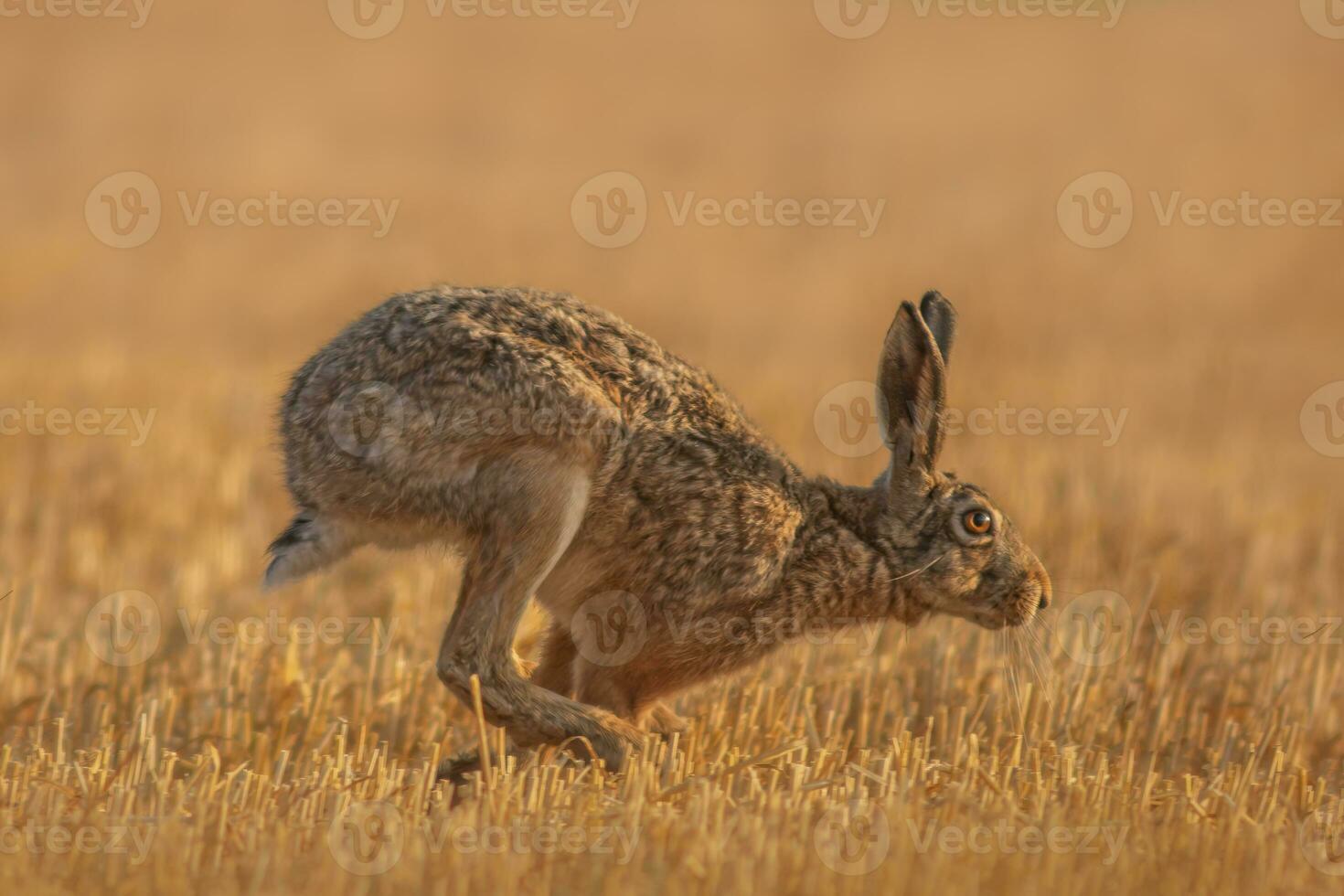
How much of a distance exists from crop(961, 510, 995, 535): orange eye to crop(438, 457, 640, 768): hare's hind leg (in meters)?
1.63

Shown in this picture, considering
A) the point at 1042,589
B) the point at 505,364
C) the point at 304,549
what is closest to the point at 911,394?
the point at 1042,589

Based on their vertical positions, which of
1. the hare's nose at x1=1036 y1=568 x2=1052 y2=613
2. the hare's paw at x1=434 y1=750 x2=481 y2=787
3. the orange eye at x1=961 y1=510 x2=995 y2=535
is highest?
the orange eye at x1=961 y1=510 x2=995 y2=535

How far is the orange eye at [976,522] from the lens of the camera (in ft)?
21.1

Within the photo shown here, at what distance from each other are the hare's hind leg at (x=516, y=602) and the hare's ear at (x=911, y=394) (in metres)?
1.28

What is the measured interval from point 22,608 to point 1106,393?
10738 mm

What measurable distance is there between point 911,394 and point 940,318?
19.5 inches

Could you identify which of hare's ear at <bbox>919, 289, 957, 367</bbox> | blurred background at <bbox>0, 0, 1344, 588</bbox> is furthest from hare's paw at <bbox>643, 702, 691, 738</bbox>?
blurred background at <bbox>0, 0, 1344, 588</bbox>

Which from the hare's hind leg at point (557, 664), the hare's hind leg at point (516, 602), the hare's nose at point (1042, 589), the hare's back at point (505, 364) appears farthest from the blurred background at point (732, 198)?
the hare's hind leg at point (516, 602)

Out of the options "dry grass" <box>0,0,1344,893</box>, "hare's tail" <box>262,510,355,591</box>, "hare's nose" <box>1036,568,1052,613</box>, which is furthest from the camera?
"hare's nose" <box>1036,568,1052,613</box>

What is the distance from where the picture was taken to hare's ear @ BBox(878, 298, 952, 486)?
6008mm

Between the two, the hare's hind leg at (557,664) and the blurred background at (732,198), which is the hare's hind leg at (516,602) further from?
the blurred background at (732,198)

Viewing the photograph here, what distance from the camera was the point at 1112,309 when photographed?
786 inches

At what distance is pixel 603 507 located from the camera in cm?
597

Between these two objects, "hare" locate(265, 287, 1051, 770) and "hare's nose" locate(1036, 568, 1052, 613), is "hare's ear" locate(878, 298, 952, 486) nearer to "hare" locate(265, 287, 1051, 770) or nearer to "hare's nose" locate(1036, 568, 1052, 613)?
"hare" locate(265, 287, 1051, 770)
